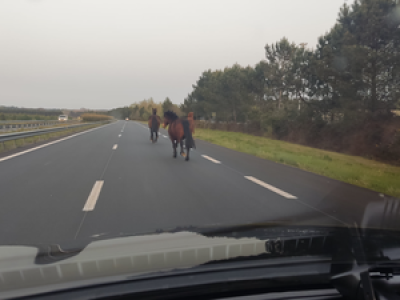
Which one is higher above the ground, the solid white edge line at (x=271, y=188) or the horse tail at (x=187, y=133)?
the horse tail at (x=187, y=133)

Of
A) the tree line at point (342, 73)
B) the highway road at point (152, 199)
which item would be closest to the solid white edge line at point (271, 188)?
the highway road at point (152, 199)

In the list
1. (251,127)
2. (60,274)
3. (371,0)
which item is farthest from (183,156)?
(251,127)

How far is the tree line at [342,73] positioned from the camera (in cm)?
2209

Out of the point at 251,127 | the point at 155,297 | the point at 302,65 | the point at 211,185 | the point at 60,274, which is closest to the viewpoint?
the point at 155,297

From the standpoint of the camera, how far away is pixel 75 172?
380 inches

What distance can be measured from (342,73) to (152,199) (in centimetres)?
2244

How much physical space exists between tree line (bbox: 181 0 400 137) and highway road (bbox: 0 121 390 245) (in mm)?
15455

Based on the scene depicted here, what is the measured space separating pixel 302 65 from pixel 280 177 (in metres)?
26.1

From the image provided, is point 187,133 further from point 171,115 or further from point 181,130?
point 171,115

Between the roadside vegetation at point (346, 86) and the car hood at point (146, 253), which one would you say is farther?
the roadside vegetation at point (346, 86)

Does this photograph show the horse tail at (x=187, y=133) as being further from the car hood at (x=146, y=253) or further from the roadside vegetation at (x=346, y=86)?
the roadside vegetation at (x=346, y=86)

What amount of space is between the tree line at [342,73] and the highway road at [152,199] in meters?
15.5

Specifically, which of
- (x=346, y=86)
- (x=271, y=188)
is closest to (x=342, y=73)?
(x=346, y=86)

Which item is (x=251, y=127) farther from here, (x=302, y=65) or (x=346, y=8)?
(x=346, y=8)
